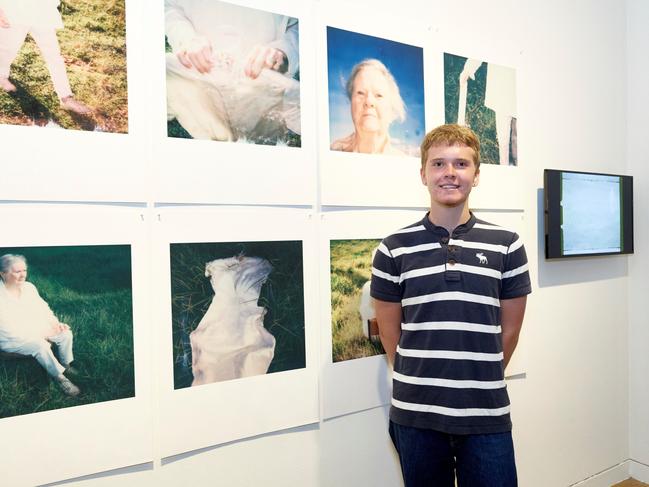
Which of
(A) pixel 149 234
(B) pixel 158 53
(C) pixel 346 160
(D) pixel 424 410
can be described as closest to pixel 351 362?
(D) pixel 424 410

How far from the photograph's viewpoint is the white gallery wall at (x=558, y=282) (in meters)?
1.76

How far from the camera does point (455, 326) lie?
1.48 m

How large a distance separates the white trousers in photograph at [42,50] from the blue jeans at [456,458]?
4.46ft

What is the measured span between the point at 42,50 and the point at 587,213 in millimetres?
2288

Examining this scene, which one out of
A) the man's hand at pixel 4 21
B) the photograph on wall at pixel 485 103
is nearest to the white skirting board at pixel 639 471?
the photograph on wall at pixel 485 103

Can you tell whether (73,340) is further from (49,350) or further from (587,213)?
(587,213)

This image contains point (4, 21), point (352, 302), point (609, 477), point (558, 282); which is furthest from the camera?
point (609, 477)

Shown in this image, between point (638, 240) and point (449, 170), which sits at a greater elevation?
point (449, 170)

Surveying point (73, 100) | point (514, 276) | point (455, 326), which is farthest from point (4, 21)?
point (514, 276)

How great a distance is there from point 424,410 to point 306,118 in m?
0.99

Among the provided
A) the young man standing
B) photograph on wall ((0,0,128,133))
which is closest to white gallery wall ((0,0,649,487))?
the young man standing

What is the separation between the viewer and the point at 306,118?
5.43ft

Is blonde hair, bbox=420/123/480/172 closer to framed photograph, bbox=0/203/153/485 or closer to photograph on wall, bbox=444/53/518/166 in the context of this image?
photograph on wall, bbox=444/53/518/166

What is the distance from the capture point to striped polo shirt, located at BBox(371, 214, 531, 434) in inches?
57.7
